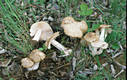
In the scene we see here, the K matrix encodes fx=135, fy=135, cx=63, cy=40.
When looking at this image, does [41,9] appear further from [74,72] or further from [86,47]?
[74,72]

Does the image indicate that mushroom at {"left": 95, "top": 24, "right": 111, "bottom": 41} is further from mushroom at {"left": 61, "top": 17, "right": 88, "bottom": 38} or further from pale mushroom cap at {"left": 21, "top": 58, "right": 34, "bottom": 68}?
pale mushroom cap at {"left": 21, "top": 58, "right": 34, "bottom": 68}

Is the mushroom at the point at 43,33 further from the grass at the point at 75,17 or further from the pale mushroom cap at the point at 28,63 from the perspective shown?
the pale mushroom cap at the point at 28,63

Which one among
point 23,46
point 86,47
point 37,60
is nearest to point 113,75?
point 86,47

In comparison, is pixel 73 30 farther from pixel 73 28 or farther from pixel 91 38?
pixel 91 38

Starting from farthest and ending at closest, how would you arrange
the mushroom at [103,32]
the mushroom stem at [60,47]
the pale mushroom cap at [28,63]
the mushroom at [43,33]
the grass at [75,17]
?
the mushroom at [103,32], the mushroom stem at [60,47], the mushroom at [43,33], the grass at [75,17], the pale mushroom cap at [28,63]

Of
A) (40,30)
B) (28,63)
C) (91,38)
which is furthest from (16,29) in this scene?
(91,38)

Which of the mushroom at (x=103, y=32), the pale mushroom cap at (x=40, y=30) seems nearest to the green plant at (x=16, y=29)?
the pale mushroom cap at (x=40, y=30)
